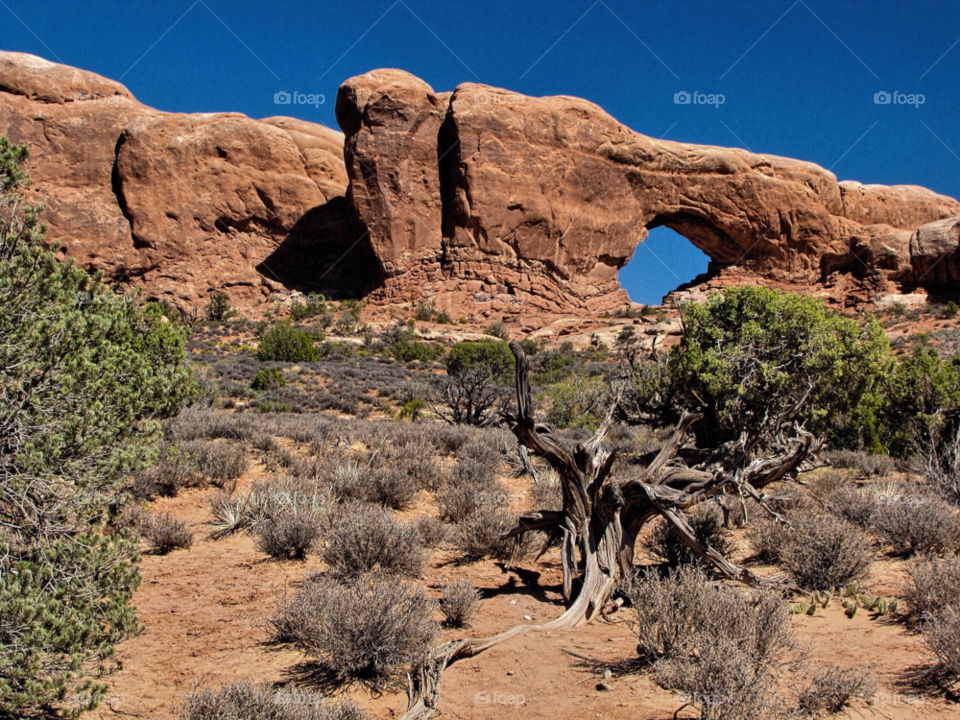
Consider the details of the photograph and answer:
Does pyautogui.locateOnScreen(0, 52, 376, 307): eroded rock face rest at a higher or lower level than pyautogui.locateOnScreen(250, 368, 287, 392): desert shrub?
higher

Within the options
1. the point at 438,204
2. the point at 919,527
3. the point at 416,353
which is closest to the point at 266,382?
the point at 416,353

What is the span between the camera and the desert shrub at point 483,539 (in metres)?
6.07

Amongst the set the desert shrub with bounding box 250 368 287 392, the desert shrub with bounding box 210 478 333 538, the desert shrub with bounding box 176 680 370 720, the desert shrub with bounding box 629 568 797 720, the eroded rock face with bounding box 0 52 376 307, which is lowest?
the desert shrub with bounding box 176 680 370 720

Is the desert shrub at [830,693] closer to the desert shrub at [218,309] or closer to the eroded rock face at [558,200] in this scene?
the eroded rock face at [558,200]

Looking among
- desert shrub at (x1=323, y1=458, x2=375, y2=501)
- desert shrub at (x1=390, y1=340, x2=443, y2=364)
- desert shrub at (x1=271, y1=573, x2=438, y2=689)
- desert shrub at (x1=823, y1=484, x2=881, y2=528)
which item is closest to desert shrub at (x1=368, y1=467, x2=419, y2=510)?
desert shrub at (x1=323, y1=458, x2=375, y2=501)

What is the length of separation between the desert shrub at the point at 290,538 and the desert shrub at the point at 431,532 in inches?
40.8

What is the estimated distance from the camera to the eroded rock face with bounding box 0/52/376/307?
108ft

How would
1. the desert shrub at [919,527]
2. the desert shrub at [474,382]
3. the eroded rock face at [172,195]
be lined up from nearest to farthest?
the desert shrub at [919,527]
the desert shrub at [474,382]
the eroded rock face at [172,195]

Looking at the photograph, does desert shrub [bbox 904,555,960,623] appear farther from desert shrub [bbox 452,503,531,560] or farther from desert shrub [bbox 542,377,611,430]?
desert shrub [bbox 542,377,611,430]

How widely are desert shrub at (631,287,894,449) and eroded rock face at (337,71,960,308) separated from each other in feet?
72.1

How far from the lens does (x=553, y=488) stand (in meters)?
7.94

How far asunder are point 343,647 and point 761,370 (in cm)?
757

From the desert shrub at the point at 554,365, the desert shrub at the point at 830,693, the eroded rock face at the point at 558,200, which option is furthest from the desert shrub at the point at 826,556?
the eroded rock face at the point at 558,200

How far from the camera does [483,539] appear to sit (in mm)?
6066
